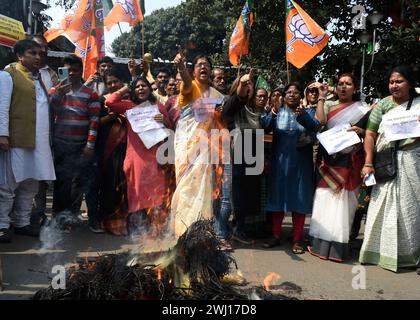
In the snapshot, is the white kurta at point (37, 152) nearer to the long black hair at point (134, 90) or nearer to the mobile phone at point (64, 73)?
the mobile phone at point (64, 73)

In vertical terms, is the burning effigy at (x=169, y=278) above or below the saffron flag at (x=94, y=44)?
below

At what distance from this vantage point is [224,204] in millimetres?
4469

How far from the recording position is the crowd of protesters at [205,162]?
4137mm

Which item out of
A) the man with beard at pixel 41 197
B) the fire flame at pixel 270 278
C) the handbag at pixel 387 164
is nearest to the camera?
the fire flame at pixel 270 278

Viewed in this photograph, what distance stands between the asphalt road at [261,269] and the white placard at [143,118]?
1.27 m

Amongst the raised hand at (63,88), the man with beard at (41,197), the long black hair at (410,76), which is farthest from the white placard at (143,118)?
the long black hair at (410,76)

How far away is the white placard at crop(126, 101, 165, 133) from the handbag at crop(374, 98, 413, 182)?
2370 millimetres

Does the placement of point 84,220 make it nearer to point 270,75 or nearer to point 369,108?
point 369,108

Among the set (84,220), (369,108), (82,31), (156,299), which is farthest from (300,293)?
(82,31)

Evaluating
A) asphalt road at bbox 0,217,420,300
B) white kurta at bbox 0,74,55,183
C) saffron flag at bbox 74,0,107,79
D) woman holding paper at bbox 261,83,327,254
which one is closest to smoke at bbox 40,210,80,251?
asphalt road at bbox 0,217,420,300

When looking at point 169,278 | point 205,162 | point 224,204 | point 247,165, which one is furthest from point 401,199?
point 169,278

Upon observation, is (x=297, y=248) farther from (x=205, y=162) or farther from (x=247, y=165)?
(x=205, y=162)

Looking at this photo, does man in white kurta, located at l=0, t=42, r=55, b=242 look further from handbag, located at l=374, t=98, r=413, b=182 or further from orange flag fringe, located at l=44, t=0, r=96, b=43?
handbag, located at l=374, t=98, r=413, b=182

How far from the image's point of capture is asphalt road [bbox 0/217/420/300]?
334 cm
